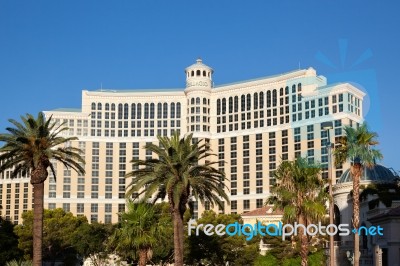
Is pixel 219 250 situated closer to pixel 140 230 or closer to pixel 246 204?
pixel 140 230

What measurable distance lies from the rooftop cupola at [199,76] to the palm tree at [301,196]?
393 feet

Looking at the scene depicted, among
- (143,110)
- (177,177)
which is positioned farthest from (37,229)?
(143,110)

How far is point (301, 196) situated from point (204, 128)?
399 ft

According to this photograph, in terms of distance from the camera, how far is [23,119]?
49.7 meters

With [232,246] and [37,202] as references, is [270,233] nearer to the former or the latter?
[232,246]

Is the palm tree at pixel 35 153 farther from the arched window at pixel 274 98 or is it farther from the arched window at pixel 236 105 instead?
the arched window at pixel 236 105

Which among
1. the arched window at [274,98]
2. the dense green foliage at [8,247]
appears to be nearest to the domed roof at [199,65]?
the arched window at [274,98]

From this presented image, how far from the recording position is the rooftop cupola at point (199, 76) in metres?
169

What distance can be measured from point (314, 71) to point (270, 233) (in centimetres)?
8218

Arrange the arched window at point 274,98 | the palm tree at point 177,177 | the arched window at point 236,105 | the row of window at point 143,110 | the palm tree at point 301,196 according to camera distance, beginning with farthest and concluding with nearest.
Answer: the row of window at point 143,110
the arched window at point 236,105
the arched window at point 274,98
the palm tree at point 177,177
the palm tree at point 301,196

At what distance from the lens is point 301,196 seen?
48.8m

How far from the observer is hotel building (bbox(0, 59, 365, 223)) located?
15512cm

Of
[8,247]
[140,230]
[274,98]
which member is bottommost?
[8,247]

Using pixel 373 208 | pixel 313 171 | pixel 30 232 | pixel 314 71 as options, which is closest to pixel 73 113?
pixel 314 71
